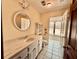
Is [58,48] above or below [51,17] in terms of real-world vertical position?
below

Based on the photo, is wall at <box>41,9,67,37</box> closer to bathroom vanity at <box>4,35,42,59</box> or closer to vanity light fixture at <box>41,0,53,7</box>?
vanity light fixture at <box>41,0,53,7</box>

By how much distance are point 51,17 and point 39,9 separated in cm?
58

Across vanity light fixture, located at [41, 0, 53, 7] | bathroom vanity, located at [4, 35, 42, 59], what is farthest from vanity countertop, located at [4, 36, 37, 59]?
vanity light fixture, located at [41, 0, 53, 7]

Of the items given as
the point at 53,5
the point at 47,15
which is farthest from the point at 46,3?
the point at 47,15

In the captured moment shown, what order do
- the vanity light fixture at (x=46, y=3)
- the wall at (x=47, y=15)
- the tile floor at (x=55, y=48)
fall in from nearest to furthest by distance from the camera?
the tile floor at (x=55, y=48) < the vanity light fixture at (x=46, y=3) < the wall at (x=47, y=15)

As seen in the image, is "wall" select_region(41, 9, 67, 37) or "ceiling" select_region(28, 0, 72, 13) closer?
"ceiling" select_region(28, 0, 72, 13)

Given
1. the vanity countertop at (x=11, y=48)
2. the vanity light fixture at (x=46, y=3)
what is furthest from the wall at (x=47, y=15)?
the vanity countertop at (x=11, y=48)

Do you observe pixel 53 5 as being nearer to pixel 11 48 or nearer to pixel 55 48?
pixel 55 48

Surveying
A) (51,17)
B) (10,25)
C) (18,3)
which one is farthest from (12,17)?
(51,17)

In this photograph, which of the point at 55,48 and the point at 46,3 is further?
the point at 46,3

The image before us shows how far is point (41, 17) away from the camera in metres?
3.47

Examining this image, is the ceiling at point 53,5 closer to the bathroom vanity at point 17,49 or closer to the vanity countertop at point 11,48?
the bathroom vanity at point 17,49

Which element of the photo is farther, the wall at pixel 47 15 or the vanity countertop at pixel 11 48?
the wall at pixel 47 15

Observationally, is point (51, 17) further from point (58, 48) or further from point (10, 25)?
point (10, 25)
